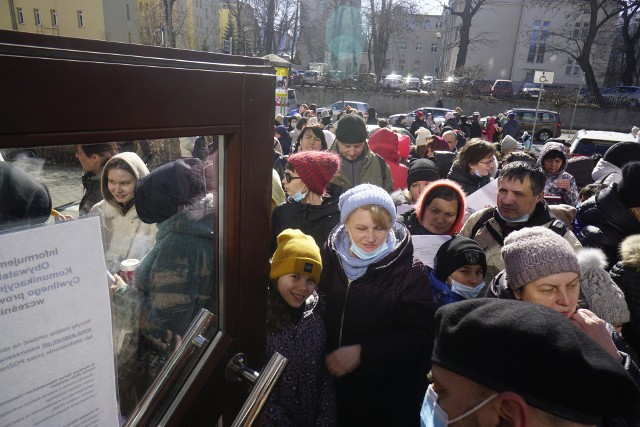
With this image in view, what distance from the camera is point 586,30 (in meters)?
35.8

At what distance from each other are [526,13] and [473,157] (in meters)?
44.0

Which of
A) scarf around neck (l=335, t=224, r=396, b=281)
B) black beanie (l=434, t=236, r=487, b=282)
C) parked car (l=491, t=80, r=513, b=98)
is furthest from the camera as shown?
parked car (l=491, t=80, r=513, b=98)

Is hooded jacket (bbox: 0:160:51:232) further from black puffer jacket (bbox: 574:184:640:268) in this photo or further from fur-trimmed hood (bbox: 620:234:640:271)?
black puffer jacket (bbox: 574:184:640:268)

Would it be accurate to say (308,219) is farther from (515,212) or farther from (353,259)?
(515,212)

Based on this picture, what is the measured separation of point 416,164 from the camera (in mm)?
3918

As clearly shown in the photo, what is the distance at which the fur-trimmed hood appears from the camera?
94.5 inches

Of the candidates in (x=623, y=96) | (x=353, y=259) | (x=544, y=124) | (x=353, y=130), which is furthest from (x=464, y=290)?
(x=623, y=96)

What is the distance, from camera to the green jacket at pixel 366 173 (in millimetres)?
4148

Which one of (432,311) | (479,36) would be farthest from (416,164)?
(479,36)

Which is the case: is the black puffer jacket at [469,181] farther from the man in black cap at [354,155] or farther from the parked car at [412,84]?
the parked car at [412,84]

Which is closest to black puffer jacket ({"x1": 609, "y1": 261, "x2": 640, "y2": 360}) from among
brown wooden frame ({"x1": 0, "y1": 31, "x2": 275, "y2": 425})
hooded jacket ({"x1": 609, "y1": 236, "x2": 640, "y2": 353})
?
hooded jacket ({"x1": 609, "y1": 236, "x2": 640, "y2": 353})

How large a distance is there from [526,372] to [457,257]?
137cm

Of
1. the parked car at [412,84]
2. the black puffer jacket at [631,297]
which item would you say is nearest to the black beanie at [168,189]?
the black puffer jacket at [631,297]

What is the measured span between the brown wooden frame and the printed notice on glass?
20 centimetres
